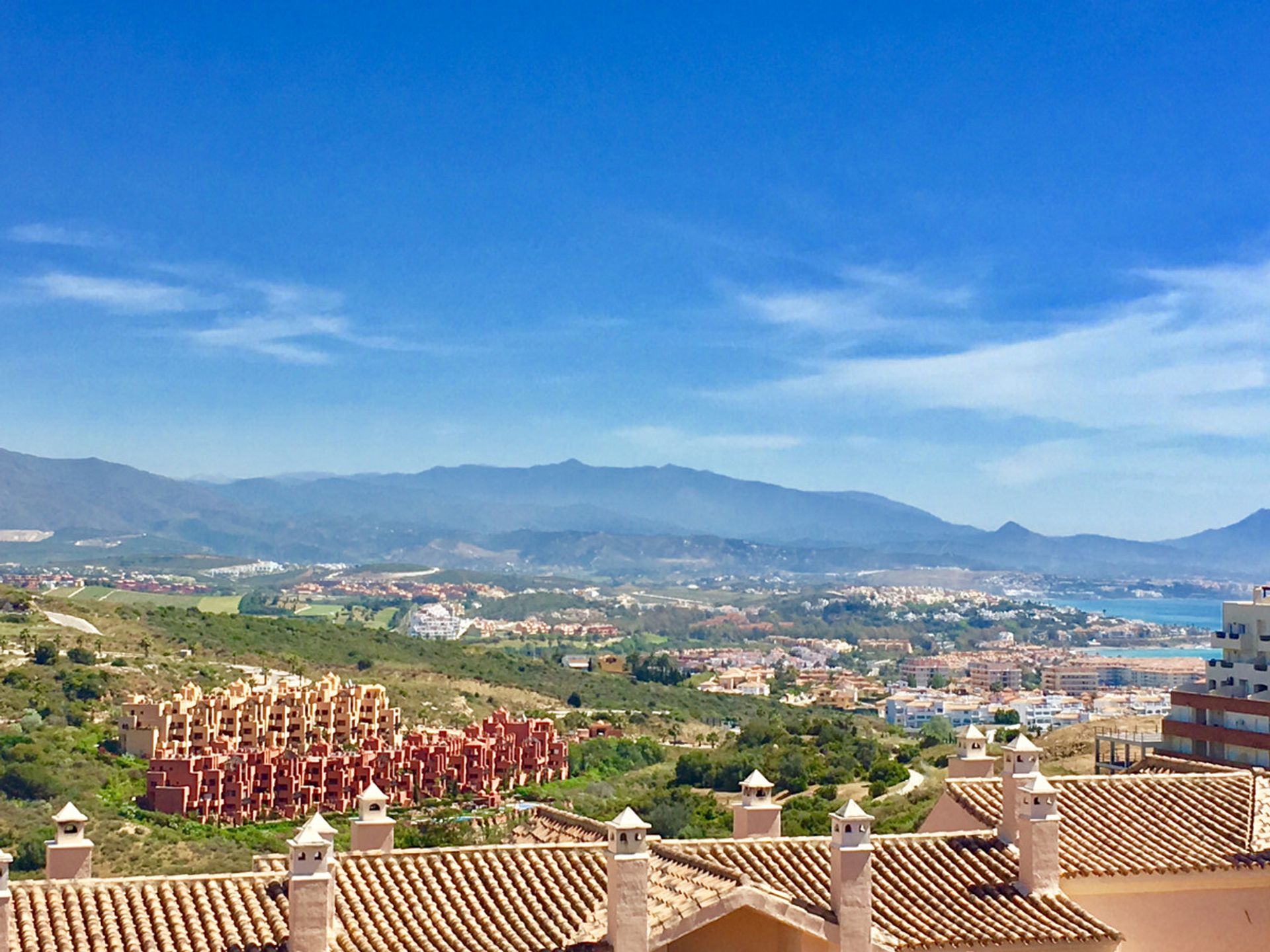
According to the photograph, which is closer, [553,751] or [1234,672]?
[1234,672]

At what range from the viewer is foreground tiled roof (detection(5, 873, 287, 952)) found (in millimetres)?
9258

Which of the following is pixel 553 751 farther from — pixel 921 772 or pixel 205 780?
pixel 921 772

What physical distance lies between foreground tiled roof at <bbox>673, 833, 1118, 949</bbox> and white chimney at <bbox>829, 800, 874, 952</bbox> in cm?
31

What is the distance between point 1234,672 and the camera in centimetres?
3130

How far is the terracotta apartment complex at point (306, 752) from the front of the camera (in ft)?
145

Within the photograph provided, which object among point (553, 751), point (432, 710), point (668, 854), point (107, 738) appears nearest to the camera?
point (668, 854)

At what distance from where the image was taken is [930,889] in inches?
442

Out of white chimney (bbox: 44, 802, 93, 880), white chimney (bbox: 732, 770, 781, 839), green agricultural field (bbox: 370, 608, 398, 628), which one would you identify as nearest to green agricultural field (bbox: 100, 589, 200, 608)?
green agricultural field (bbox: 370, 608, 398, 628)

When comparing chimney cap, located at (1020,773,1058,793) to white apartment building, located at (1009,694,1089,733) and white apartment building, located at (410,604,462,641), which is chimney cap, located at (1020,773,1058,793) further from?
white apartment building, located at (410,604,462,641)

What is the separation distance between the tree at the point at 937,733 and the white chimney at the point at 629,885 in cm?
4572

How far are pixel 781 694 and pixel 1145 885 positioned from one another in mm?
99659

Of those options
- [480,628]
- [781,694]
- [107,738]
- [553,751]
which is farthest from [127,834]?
[480,628]

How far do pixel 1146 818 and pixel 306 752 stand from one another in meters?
41.1

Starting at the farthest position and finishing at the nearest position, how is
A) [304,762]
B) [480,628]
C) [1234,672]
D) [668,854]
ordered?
[480,628], [304,762], [1234,672], [668,854]
